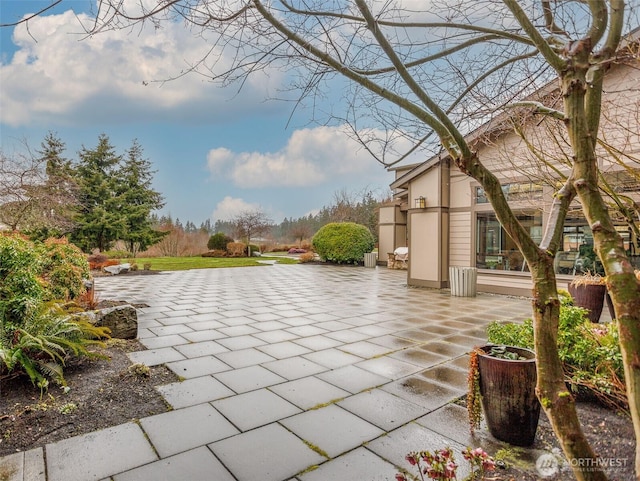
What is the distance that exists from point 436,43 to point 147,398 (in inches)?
125

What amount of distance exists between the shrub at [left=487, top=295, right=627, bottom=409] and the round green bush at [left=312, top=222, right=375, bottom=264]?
12.1 m

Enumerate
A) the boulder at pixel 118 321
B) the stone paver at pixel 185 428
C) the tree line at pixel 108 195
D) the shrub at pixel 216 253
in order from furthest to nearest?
the shrub at pixel 216 253 → the tree line at pixel 108 195 → the boulder at pixel 118 321 → the stone paver at pixel 185 428

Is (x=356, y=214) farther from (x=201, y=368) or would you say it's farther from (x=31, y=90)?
(x=201, y=368)

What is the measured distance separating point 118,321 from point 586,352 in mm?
4474

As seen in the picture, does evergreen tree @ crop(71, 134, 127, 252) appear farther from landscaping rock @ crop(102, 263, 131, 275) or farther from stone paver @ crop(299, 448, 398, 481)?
stone paver @ crop(299, 448, 398, 481)

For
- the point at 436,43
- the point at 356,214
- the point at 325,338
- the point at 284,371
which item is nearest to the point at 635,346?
the point at 436,43

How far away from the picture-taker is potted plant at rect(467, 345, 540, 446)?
2068mm

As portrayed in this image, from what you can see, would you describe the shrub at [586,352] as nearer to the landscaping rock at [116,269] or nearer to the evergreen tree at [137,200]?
the landscaping rock at [116,269]

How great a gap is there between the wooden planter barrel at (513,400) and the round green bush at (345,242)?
516 inches

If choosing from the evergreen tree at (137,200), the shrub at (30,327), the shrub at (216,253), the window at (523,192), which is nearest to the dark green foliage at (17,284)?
the shrub at (30,327)

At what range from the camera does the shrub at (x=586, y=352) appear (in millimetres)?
2414

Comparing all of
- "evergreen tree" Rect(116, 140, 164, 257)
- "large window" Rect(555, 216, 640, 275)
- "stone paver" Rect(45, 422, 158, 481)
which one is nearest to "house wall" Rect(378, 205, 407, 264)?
"large window" Rect(555, 216, 640, 275)

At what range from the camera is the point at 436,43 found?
2371 millimetres

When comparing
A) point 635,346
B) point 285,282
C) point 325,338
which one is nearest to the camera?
point 635,346
